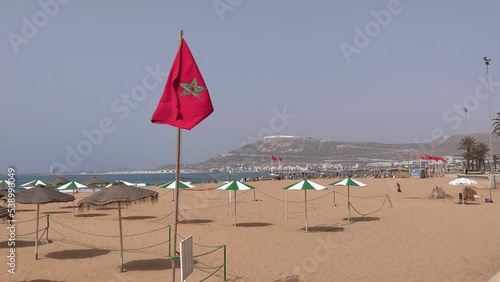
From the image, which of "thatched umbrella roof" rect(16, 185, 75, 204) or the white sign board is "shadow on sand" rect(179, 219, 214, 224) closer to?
"thatched umbrella roof" rect(16, 185, 75, 204)

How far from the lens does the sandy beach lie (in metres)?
10.6

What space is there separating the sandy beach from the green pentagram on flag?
512 centimetres

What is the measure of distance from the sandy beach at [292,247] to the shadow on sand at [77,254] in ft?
0.09

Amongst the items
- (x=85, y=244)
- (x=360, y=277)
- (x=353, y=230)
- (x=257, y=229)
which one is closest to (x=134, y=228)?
(x=85, y=244)

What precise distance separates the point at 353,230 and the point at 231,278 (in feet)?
27.5

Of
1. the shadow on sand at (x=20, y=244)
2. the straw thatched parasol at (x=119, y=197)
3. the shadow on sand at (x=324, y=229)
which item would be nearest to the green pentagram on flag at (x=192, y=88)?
the straw thatched parasol at (x=119, y=197)

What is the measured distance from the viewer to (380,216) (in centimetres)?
2134

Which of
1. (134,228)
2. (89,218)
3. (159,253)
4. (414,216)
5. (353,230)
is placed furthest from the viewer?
(89,218)

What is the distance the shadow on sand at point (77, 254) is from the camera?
41.0 feet

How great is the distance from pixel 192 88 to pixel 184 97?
0.21 metres

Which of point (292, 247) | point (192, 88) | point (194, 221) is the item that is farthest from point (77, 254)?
point (192, 88)

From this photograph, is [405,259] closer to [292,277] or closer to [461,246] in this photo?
[461,246]

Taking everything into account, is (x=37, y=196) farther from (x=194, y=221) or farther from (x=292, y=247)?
(x=194, y=221)

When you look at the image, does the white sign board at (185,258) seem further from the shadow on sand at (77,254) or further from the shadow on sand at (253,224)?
the shadow on sand at (253,224)
